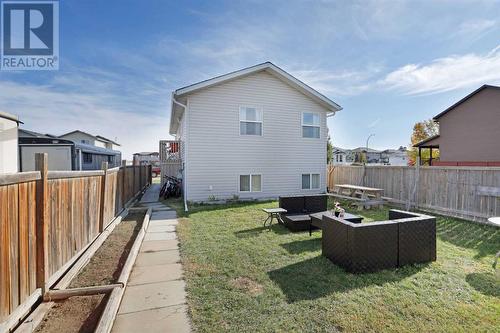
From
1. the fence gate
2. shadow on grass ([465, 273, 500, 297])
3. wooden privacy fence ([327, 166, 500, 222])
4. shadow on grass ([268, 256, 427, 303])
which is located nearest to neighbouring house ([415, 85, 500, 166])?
wooden privacy fence ([327, 166, 500, 222])

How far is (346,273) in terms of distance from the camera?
3.92 m

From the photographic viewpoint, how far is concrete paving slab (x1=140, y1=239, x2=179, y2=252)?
526 cm

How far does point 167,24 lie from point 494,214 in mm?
13000

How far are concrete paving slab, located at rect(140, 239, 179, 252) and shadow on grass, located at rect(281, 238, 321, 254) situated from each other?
98.1 inches

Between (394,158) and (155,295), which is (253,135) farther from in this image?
(394,158)

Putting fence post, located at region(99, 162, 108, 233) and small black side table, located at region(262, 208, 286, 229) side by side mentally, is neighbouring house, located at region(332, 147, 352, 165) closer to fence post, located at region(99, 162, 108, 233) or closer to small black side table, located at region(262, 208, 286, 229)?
small black side table, located at region(262, 208, 286, 229)


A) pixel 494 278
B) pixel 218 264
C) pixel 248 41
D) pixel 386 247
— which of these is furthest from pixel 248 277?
pixel 248 41

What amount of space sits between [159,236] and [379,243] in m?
5.04

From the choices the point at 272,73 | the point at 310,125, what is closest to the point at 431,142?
the point at 310,125

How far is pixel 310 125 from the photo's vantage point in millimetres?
12547

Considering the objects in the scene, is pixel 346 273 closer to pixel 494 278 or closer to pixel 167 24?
pixel 494 278

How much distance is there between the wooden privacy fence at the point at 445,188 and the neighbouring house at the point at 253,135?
11.2ft

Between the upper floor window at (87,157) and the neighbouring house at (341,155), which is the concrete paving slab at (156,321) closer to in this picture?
the upper floor window at (87,157)

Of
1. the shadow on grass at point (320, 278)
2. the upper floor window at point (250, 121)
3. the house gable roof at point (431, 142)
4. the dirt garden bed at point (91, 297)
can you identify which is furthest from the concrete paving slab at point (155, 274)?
the house gable roof at point (431, 142)
